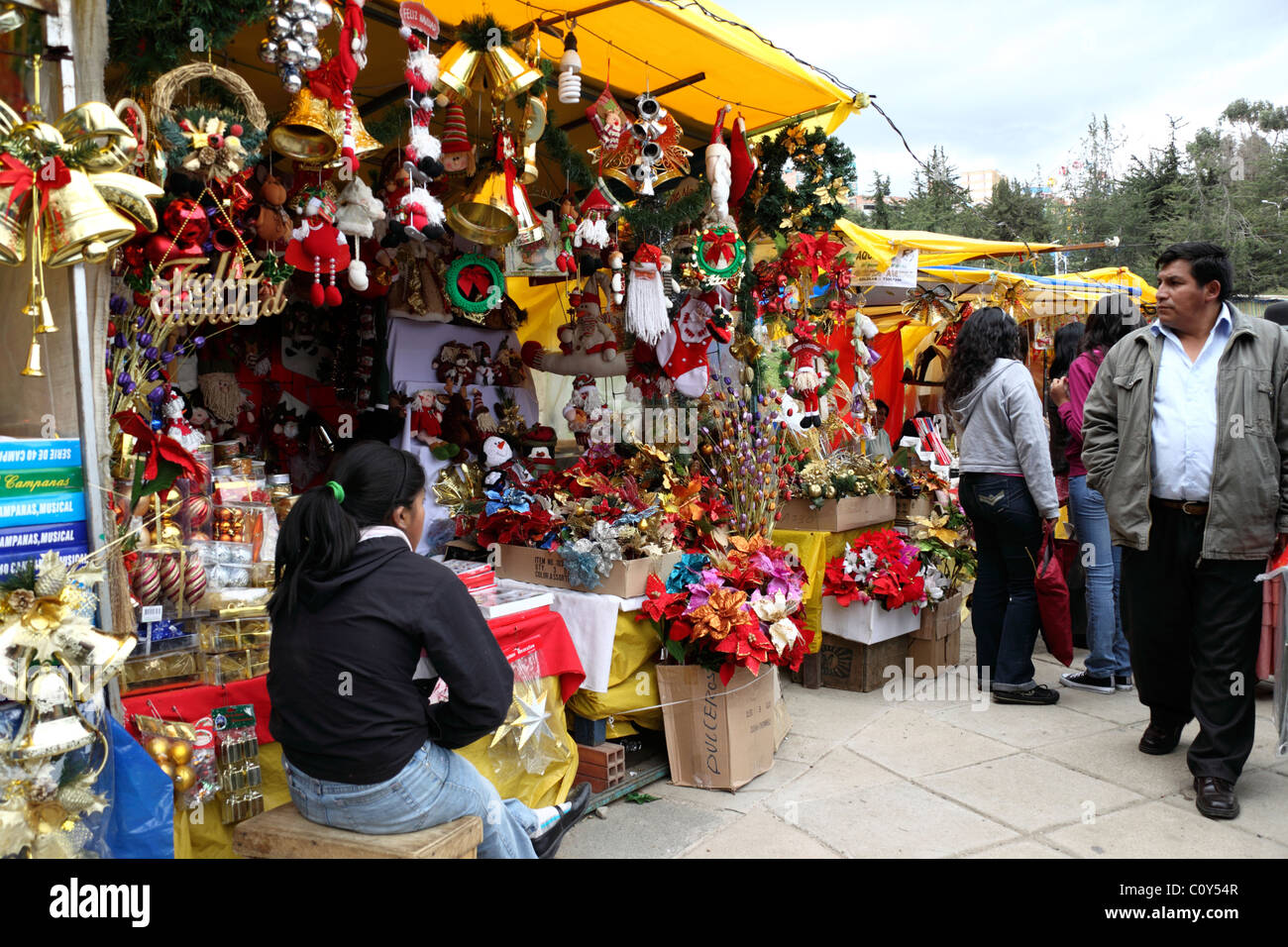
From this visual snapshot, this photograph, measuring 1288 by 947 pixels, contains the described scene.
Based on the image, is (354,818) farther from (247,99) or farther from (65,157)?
(247,99)

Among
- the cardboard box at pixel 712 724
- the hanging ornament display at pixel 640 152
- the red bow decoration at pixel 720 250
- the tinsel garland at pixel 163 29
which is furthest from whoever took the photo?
the red bow decoration at pixel 720 250

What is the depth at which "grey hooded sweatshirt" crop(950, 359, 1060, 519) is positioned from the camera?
3932 millimetres

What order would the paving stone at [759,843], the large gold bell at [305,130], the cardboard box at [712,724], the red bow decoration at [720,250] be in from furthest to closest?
the red bow decoration at [720,250] → the cardboard box at [712,724] → the paving stone at [759,843] → the large gold bell at [305,130]

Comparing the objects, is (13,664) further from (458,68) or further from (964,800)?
(964,800)

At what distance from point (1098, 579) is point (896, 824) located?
2039mm

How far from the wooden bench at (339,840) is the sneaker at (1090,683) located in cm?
351

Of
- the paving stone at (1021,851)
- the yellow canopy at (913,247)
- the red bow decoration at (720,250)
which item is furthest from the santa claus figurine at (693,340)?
the paving stone at (1021,851)

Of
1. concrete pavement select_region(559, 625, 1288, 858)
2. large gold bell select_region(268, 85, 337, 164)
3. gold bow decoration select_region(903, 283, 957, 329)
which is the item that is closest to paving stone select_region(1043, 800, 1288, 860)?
concrete pavement select_region(559, 625, 1288, 858)

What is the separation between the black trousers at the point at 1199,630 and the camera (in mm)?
2961

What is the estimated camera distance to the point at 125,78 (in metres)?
2.18

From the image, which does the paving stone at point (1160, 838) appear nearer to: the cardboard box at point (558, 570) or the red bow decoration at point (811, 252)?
the cardboard box at point (558, 570)

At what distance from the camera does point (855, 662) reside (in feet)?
14.9
